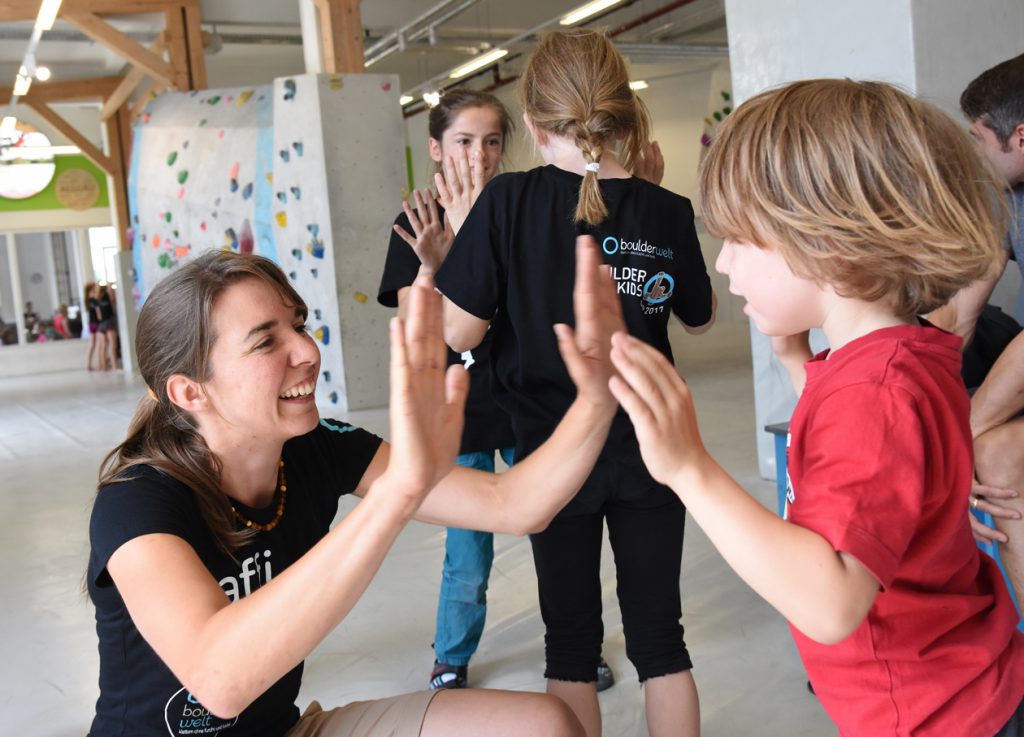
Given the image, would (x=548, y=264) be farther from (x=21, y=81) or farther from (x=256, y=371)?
(x=21, y=81)

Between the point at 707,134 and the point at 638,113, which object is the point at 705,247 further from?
the point at 638,113

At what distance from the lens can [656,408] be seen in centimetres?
106

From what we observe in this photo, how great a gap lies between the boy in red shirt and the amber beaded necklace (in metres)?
0.82

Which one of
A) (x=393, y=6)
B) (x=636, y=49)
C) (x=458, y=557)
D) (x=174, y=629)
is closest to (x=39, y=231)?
(x=393, y=6)

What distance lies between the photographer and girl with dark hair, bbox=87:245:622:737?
1181mm

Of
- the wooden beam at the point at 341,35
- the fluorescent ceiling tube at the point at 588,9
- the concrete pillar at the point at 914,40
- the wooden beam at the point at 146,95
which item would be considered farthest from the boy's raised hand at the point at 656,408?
the wooden beam at the point at 146,95

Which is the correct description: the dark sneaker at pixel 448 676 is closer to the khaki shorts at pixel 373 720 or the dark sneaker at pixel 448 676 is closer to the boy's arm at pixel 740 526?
the khaki shorts at pixel 373 720

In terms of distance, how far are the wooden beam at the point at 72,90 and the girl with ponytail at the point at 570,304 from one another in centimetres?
1376

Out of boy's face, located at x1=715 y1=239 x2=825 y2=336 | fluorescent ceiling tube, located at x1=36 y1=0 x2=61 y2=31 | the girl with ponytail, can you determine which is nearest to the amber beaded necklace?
the girl with ponytail

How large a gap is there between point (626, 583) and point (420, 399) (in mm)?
990

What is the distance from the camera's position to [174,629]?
4.18ft

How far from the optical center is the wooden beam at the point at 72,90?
44.7 feet

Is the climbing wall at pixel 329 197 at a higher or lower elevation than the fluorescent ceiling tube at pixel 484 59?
lower

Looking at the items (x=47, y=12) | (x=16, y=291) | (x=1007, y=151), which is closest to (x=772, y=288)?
(x=1007, y=151)
